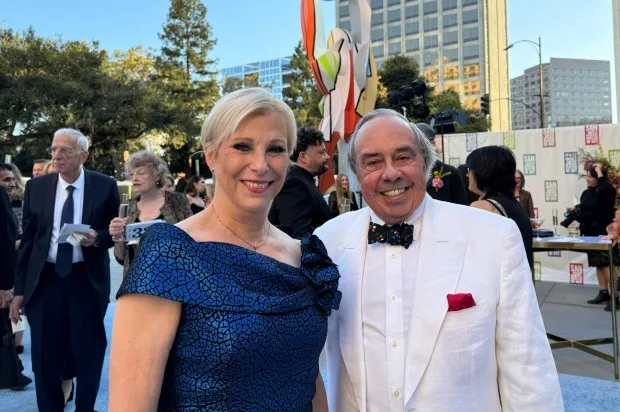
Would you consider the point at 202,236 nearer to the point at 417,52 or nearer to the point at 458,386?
the point at 458,386

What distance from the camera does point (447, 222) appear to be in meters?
1.65

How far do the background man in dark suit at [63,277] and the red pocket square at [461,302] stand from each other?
2616 millimetres

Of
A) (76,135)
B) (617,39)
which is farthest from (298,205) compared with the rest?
(617,39)

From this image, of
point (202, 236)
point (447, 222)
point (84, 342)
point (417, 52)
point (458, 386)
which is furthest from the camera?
point (417, 52)

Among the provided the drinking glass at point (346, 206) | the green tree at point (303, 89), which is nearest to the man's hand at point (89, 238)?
the drinking glass at point (346, 206)

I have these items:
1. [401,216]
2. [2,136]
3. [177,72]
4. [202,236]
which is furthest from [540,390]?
[177,72]

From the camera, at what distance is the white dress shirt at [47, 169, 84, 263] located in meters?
3.45

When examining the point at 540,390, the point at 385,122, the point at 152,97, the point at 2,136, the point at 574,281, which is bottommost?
the point at 574,281

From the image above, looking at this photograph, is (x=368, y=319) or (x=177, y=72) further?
(x=177, y=72)

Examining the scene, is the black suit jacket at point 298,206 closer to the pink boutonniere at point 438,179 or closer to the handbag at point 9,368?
the pink boutonniere at point 438,179

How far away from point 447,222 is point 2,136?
28.9 meters

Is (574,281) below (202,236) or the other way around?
below

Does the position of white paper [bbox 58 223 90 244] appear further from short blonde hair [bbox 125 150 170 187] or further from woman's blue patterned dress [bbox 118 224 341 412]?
woman's blue patterned dress [bbox 118 224 341 412]

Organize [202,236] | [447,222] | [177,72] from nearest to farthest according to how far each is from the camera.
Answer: [202,236], [447,222], [177,72]
